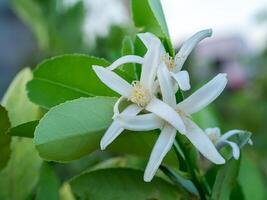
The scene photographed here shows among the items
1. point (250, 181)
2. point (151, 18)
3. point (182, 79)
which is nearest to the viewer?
point (182, 79)

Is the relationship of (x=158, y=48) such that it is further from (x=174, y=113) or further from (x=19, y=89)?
(x=19, y=89)

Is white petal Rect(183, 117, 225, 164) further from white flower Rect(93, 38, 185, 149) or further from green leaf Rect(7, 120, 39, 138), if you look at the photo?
green leaf Rect(7, 120, 39, 138)

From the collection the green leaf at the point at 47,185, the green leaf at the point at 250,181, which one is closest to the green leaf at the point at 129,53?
the green leaf at the point at 47,185

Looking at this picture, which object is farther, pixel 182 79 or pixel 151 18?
pixel 151 18

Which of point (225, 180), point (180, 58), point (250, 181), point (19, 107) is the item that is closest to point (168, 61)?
point (180, 58)

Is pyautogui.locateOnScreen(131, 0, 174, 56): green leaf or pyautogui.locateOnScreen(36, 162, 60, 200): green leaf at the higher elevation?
pyautogui.locateOnScreen(131, 0, 174, 56): green leaf

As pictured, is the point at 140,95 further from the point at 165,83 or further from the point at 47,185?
the point at 47,185

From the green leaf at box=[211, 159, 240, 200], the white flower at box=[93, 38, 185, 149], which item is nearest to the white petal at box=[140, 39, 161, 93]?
the white flower at box=[93, 38, 185, 149]
